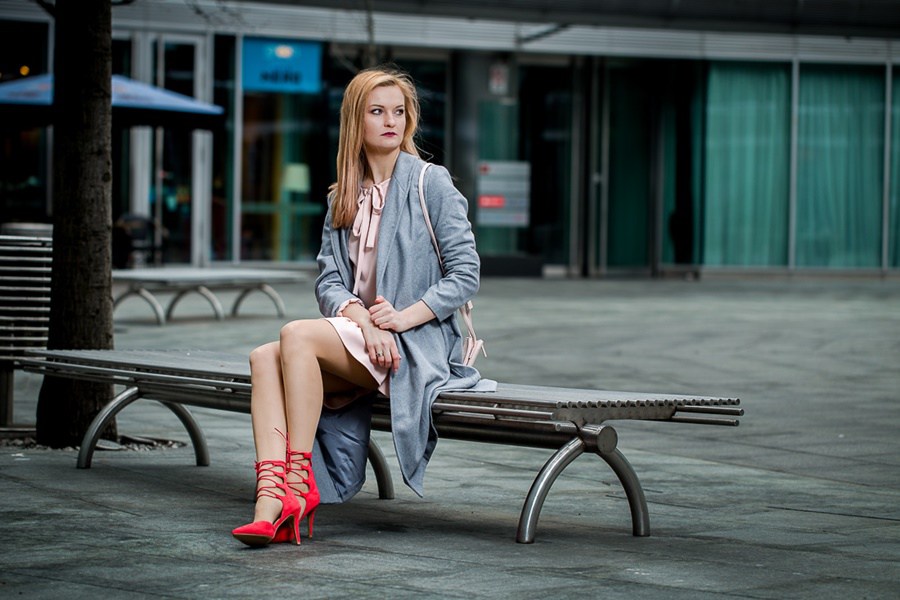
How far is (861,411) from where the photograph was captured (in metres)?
8.40

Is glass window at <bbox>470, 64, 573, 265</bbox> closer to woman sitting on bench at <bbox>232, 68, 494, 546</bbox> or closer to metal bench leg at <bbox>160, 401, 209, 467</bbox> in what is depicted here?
metal bench leg at <bbox>160, 401, 209, 467</bbox>

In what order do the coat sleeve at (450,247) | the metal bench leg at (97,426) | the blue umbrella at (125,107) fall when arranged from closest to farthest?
the coat sleeve at (450,247) → the metal bench leg at (97,426) → the blue umbrella at (125,107)

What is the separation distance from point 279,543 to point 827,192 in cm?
2356

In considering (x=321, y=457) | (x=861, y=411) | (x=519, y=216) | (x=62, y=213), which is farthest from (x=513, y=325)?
(x=519, y=216)

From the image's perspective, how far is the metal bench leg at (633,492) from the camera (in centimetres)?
462

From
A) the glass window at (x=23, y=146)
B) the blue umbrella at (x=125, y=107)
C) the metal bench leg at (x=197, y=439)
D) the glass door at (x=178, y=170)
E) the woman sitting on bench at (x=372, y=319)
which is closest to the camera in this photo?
the woman sitting on bench at (x=372, y=319)

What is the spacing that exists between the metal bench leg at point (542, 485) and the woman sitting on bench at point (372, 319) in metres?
0.35

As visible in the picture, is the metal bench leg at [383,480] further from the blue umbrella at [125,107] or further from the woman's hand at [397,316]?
the blue umbrella at [125,107]

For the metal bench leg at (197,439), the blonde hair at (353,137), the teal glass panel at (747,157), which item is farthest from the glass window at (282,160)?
the blonde hair at (353,137)

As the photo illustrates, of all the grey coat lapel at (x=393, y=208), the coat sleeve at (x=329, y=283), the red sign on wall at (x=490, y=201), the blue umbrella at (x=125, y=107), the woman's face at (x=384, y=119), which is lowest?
the coat sleeve at (x=329, y=283)

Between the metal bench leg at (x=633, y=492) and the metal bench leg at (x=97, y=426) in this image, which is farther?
the metal bench leg at (x=97, y=426)

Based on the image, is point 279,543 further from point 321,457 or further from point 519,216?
point 519,216

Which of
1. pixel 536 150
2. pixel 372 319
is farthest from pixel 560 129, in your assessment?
pixel 372 319

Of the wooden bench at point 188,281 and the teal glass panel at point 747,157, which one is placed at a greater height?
the teal glass panel at point 747,157
